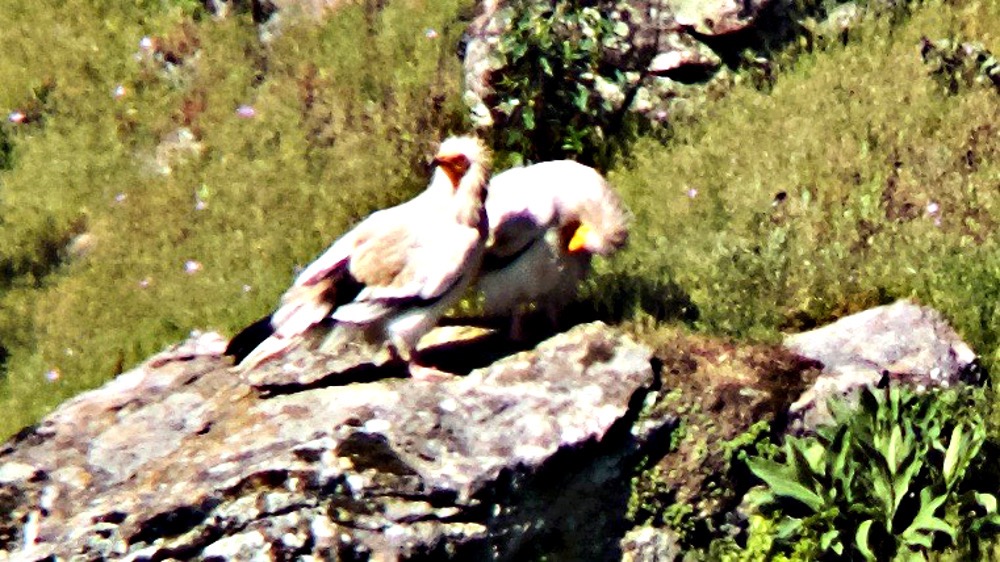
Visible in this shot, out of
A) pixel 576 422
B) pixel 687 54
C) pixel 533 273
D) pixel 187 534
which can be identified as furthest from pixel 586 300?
pixel 687 54

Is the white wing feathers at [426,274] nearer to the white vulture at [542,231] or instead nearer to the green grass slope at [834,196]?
the white vulture at [542,231]

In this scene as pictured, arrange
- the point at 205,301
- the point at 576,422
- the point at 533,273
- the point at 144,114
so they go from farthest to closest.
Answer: the point at 144,114 < the point at 205,301 < the point at 533,273 < the point at 576,422

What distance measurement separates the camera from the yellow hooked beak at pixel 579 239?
269 inches

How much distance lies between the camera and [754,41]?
9.89 meters

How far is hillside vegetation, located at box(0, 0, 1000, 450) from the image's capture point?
7.69 meters

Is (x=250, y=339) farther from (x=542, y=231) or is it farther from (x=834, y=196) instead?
(x=834, y=196)

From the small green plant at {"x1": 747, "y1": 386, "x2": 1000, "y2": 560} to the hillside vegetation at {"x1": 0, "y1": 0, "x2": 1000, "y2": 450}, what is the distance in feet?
2.50

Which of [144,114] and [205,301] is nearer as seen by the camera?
[205,301]

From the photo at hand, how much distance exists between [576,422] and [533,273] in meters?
0.78

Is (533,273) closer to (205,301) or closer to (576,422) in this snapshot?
(576,422)

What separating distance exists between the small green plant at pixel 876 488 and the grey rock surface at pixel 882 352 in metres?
0.22

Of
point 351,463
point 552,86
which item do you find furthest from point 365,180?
point 351,463

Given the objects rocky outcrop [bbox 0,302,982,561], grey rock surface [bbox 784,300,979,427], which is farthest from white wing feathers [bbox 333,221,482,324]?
grey rock surface [bbox 784,300,979,427]

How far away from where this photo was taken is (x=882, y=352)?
6.96 m
